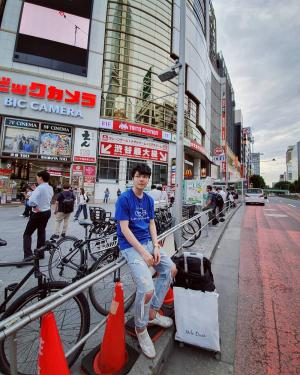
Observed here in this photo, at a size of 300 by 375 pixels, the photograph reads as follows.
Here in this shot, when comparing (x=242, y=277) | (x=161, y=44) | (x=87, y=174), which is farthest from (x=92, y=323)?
(x=161, y=44)

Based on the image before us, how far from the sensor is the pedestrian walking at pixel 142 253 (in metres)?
2.26

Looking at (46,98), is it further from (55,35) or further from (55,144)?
(55,35)

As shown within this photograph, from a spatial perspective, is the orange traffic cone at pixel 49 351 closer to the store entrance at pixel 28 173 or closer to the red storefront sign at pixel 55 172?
the store entrance at pixel 28 173

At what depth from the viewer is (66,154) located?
2127 centimetres

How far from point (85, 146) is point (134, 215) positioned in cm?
2076

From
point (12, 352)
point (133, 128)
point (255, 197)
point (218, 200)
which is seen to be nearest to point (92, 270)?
point (12, 352)

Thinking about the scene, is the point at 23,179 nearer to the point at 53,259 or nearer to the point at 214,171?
the point at 53,259

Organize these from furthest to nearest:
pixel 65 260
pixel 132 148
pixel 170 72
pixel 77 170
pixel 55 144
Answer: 1. pixel 132 148
2. pixel 77 170
3. pixel 55 144
4. pixel 170 72
5. pixel 65 260

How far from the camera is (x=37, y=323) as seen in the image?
204 centimetres

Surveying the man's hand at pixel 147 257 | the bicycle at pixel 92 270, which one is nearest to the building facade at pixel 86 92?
the bicycle at pixel 92 270

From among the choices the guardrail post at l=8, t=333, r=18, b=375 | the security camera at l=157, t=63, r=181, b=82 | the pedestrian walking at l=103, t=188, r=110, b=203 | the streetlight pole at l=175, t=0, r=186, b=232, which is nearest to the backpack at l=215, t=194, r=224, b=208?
the streetlight pole at l=175, t=0, r=186, b=232

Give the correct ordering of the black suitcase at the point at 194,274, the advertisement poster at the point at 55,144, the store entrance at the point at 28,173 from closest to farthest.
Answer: the black suitcase at the point at 194,274 < the store entrance at the point at 28,173 < the advertisement poster at the point at 55,144

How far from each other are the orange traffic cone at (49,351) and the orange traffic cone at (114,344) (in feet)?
1.83

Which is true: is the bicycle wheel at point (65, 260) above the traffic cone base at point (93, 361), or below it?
above
